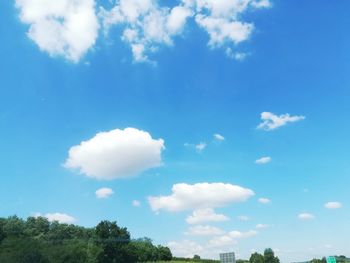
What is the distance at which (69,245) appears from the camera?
122 m

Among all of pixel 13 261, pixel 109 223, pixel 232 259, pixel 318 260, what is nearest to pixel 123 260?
pixel 109 223

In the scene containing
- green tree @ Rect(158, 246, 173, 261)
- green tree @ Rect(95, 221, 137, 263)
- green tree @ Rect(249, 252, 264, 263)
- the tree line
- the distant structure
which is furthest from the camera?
green tree @ Rect(249, 252, 264, 263)

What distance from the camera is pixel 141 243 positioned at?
160625 mm

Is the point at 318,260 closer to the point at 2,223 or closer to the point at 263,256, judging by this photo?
the point at 263,256

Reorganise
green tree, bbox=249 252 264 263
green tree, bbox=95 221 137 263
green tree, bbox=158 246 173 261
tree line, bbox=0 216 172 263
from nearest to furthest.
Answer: tree line, bbox=0 216 172 263 → green tree, bbox=95 221 137 263 → green tree, bbox=158 246 173 261 → green tree, bbox=249 252 264 263

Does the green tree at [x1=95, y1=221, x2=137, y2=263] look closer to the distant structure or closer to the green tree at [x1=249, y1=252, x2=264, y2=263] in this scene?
the green tree at [x1=249, y1=252, x2=264, y2=263]

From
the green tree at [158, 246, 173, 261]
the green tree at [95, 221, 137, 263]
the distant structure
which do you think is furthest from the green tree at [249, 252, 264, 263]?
the distant structure

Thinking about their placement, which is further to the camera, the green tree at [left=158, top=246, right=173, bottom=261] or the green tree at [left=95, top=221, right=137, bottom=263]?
the green tree at [left=158, top=246, right=173, bottom=261]

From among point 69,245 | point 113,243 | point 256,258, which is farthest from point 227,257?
point 256,258

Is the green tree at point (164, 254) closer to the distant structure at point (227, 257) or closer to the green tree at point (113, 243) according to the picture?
the green tree at point (113, 243)

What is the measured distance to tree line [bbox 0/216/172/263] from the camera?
4033 inches

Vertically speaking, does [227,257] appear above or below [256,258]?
below

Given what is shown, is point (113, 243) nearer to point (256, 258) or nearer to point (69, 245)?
point (69, 245)

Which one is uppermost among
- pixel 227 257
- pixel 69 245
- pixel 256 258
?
pixel 256 258
